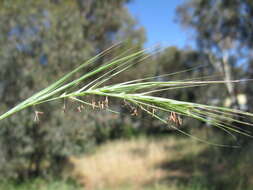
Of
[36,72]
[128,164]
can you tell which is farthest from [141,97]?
[128,164]

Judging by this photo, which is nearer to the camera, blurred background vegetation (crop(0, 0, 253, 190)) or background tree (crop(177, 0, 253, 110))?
blurred background vegetation (crop(0, 0, 253, 190))

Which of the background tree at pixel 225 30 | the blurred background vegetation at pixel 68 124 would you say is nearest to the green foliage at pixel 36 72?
the blurred background vegetation at pixel 68 124

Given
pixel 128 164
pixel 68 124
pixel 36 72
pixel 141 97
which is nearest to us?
pixel 141 97

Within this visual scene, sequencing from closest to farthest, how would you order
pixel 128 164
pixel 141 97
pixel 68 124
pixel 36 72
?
pixel 141 97 → pixel 36 72 → pixel 68 124 → pixel 128 164

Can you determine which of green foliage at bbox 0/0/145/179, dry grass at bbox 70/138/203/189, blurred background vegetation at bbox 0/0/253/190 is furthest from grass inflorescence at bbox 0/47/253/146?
dry grass at bbox 70/138/203/189

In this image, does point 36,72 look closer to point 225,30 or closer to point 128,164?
point 128,164

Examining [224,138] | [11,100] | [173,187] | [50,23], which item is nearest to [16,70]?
[11,100]

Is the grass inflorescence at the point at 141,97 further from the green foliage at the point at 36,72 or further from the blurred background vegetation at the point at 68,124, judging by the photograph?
the green foliage at the point at 36,72

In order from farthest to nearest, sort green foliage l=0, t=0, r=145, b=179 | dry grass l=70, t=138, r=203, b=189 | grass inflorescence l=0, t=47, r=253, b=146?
dry grass l=70, t=138, r=203, b=189
green foliage l=0, t=0, r=145, b=179
grass inflorescence l=0, t=47, r=253, b=146

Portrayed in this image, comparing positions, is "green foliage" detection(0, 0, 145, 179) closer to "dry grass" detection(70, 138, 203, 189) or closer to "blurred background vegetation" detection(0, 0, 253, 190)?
"blurred background vegetation" detection(0, 0, 253, 190)

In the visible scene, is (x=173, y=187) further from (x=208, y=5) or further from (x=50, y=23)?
(x=208, y=5)
